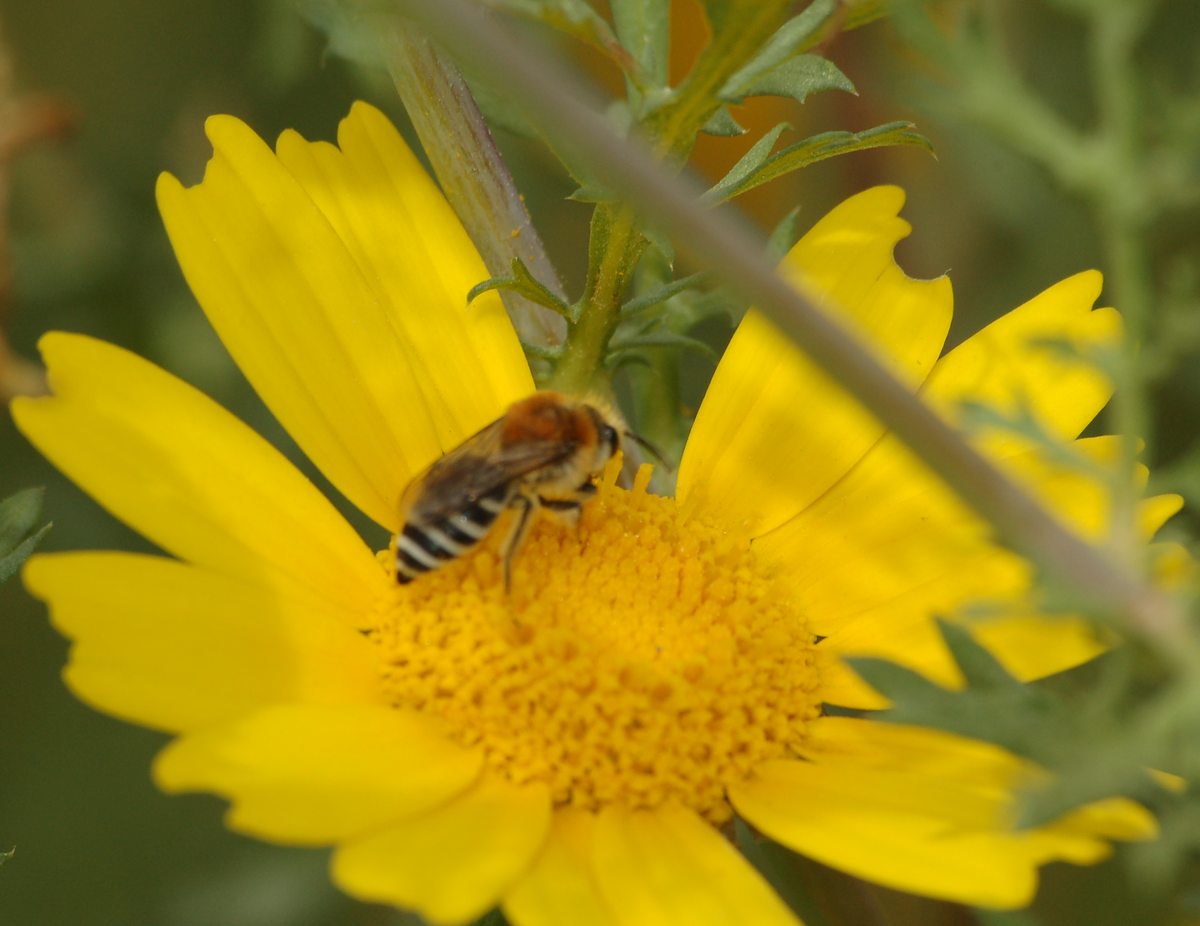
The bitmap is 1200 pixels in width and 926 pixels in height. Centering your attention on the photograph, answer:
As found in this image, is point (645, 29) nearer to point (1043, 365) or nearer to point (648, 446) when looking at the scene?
point (648, 446)

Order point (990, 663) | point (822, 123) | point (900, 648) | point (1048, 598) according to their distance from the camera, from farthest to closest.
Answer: point (822, 123) → point (900, 648) → point (990, 663) → point (1048, 598)

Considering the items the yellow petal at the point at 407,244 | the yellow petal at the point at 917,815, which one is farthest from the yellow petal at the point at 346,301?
the yellow petal at the point at 917,815

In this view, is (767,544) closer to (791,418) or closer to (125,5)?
(791,418)

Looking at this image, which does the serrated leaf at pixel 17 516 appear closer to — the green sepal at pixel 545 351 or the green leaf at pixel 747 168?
the green sepal at pixel 545 351

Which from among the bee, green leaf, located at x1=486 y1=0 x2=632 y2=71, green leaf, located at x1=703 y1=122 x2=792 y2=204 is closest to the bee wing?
the bee

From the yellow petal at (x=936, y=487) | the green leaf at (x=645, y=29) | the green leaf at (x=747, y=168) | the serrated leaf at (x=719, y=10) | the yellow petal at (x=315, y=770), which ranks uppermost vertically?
the green leaf at (x=645, y=29)

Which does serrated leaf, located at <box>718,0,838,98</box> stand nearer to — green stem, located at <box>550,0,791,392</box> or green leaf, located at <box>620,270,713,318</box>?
green stem, located at <box>550,0,791,392</box>

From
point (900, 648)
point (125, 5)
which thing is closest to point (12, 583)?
point (125, 5)
